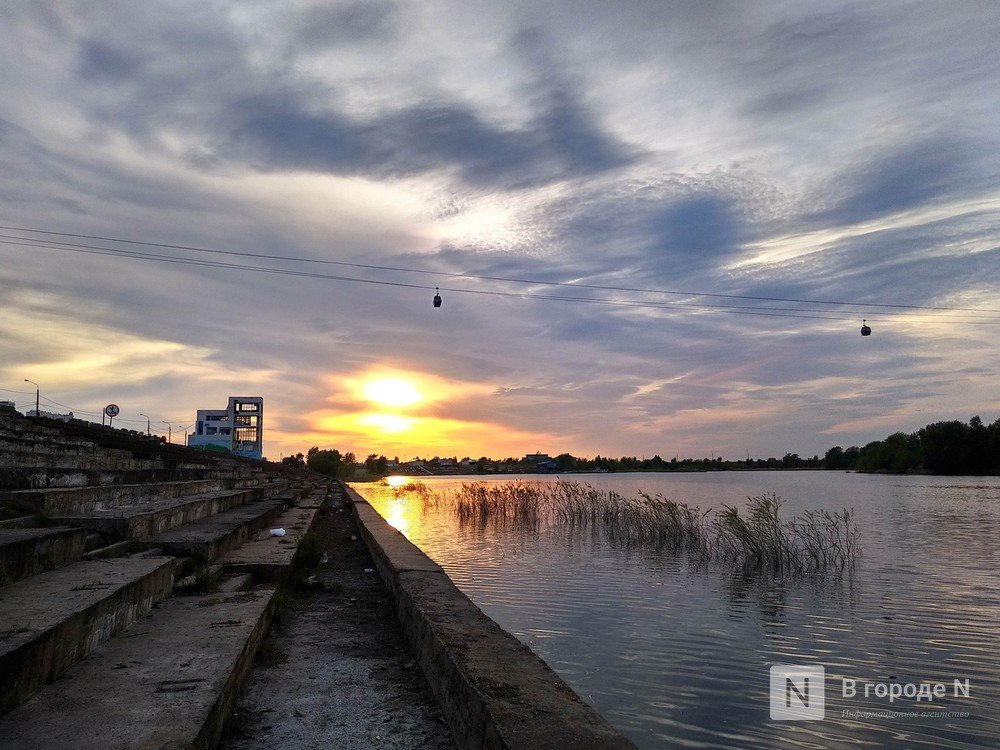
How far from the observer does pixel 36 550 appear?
3.50 m

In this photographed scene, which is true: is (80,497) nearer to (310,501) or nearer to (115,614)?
(115,614)

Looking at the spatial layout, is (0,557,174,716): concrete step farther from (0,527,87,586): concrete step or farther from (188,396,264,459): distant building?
(188,396,264,459): distant building

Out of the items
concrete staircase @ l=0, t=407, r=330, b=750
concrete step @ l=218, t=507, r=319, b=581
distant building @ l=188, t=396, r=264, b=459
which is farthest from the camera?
distant building @ l=188, t=396, r=264, b=459

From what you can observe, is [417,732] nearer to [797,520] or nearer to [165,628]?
[165,628]

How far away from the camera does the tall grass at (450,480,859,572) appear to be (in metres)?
11.8

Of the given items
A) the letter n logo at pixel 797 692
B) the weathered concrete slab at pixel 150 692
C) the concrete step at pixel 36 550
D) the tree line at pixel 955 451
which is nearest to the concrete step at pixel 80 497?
the concrete step at pixel 36 550

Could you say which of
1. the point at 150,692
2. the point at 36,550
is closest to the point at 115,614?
the point at 36,550

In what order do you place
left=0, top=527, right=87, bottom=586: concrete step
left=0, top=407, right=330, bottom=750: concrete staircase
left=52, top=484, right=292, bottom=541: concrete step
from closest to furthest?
left=0, top=407, right=330, bottom=750: concrete staircase, left=0, top=527, right=87, bottom=586: concrete step, left=52, top=484, right=292, bottom=541: concrete step

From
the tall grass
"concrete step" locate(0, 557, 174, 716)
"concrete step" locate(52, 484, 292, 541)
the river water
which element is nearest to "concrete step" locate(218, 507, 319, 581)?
"concrete step" locate(52, 484, 292, 541)

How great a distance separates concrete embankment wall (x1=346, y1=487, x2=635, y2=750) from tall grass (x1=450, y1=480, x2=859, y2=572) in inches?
352

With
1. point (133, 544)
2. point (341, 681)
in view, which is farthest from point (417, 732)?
point (133, 544)

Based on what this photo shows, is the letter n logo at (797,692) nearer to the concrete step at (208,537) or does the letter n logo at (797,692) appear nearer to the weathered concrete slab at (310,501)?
the concrete step at (208,537)

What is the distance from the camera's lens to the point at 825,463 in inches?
5974

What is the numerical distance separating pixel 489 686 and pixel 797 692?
3.84m
